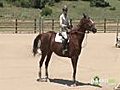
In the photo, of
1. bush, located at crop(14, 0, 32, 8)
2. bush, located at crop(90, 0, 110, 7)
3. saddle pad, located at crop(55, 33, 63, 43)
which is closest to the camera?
saddle pad, located at crop(55, 33, 63, 43)

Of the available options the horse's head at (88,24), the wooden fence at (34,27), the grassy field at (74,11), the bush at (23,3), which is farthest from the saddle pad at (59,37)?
the bush at (23,3)

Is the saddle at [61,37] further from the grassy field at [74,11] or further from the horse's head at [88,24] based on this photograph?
the grassy field at [74,11]

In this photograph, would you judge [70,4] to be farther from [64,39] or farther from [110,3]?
[64,39]

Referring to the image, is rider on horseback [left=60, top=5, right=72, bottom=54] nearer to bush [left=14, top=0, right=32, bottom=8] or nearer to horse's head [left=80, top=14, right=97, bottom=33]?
horse's head [left=80, top=14, right=97, bottom=33]

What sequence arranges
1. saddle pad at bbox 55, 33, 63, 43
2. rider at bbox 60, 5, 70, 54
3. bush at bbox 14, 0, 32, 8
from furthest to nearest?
bush at bbox 14, 0, 32, 8 < saddle pad at bbox 55, 33, 63, 43 < rider at bbox 60, 5, 70, 54

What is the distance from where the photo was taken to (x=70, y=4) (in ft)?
211

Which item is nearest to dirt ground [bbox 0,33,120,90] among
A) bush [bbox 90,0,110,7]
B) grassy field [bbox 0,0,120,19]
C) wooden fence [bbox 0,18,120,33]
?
wooden fence [bbox 0,18,120,33]

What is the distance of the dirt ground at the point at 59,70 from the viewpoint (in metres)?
12.5

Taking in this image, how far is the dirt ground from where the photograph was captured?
12.5 meters

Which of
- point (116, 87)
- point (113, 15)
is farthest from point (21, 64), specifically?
point (113, 15)

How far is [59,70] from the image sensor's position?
15.5m

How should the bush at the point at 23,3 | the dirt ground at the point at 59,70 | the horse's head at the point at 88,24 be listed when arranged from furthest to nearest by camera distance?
the bush at the point at 23,3, the horse's head at the point at 88,24, the dirt ground at the point at 59,70

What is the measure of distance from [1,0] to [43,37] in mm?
51732

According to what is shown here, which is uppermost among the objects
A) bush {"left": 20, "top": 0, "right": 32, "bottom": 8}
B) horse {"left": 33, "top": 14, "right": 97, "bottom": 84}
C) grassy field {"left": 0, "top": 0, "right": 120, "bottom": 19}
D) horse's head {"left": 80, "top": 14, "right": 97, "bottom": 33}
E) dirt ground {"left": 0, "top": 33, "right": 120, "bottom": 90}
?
horse's head {"left": 80, "top": 14, "right": 97, "bottom": 33}
